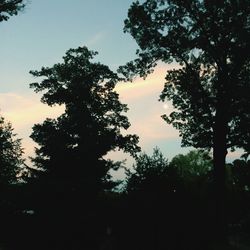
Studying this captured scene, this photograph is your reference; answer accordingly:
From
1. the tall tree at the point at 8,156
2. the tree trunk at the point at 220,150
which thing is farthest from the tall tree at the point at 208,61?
the tall tree at the point at 8,156

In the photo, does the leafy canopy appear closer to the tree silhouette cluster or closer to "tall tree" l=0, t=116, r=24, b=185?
the tree silhouette cluster

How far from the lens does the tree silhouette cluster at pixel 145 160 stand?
13.1 metres

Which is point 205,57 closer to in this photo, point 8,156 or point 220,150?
point 220,150

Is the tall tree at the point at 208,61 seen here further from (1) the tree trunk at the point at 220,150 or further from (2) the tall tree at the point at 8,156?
(2) the tall tree at the point at 8,156

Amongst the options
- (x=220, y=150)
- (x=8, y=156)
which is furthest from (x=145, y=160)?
(x=8, y=156)

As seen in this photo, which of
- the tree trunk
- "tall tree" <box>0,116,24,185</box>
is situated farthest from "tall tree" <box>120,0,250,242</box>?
"tall tree" <box>0,116,24,185</box>

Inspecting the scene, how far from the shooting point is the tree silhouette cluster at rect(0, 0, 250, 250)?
13.1 meters

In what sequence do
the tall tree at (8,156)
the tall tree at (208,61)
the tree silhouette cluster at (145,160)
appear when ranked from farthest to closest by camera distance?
1. the tall tree at (8,156)
2. the tall tree at (208,61)
3. the tree silhouette cluster at (145,160)

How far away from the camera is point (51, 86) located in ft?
125

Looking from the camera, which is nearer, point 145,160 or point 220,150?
point 145,160

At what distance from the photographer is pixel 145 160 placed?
14.5 m

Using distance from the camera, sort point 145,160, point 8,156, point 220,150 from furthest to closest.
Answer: point 8,156 < point 220,150 < point 145,160

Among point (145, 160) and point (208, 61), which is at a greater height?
point (208, 61)

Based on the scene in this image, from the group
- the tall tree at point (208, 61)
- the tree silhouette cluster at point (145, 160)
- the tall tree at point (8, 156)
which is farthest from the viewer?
the tall tree at point (8, 156)
